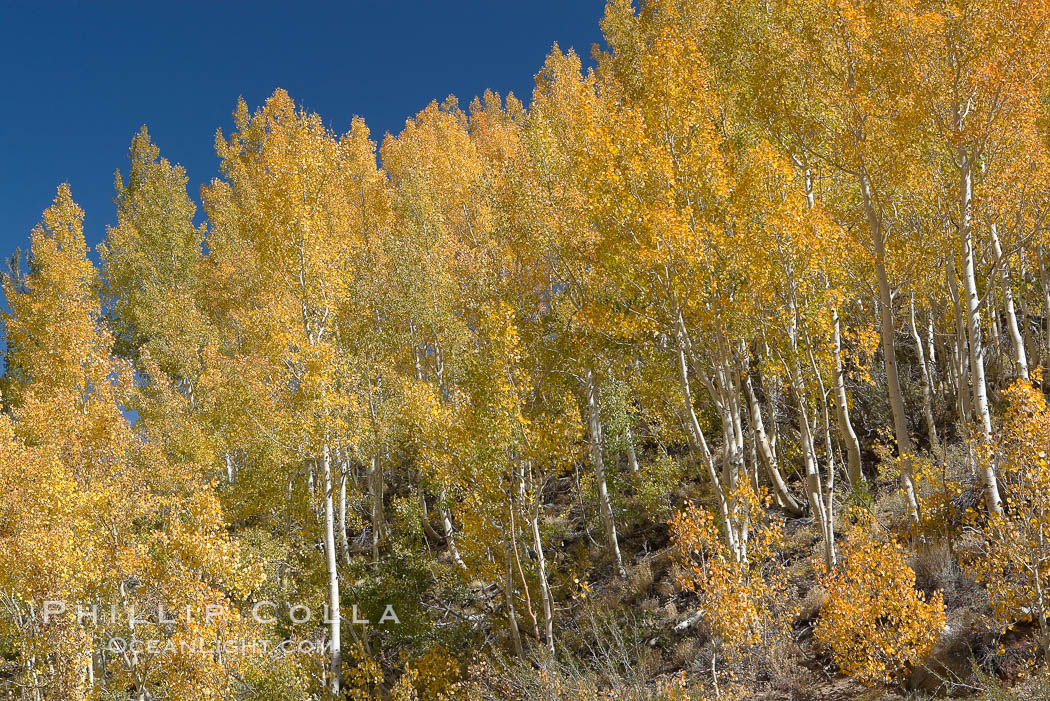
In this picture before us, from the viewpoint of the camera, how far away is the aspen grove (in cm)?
869

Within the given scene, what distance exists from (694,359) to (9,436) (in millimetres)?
14905

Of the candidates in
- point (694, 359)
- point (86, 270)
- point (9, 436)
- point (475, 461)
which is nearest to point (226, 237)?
point (86, 270)

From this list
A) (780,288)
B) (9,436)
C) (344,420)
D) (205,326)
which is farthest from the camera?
(205,326)

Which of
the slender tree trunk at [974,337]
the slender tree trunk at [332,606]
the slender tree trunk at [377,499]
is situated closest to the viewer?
the slender tree trunk at [974,337]

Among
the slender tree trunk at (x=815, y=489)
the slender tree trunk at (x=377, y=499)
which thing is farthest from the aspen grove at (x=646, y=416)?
the slender tree trunk at (x=377, y=499)

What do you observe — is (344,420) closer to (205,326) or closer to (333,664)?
(333,664)

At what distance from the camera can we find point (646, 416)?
15.3m

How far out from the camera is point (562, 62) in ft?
105

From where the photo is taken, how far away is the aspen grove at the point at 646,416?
8688mm

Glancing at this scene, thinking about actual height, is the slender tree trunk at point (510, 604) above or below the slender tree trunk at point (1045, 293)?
below

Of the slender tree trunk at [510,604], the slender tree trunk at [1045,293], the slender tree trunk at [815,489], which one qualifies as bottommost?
the slender tree trunk at [510,604]

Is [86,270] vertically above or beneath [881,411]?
above

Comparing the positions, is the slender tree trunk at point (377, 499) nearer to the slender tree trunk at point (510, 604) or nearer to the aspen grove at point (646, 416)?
the aspen grove at point (646, 416)

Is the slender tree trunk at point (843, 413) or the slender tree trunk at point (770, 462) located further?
the slender tree trunk at point (770, 462)
